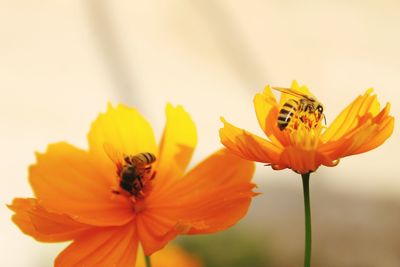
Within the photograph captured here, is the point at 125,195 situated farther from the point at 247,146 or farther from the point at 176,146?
the point at 247,146

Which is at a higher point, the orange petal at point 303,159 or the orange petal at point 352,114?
the orange petal at point 352,114

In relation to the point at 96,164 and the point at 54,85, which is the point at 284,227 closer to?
the point at 54,85

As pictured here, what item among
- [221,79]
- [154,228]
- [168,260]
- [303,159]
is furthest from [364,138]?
[221,79]

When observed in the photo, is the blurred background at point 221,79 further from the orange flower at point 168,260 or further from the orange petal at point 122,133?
the orange petal at point 122,133

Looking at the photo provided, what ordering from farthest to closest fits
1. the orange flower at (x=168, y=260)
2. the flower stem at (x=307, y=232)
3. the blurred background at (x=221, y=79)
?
the blurred background at (x=221, y=79), the orange flower at (x=168, y=260), the flower stem at (x=307, y=232)

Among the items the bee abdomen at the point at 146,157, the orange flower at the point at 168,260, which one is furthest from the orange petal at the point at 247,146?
the orange flower at the point at 168,260

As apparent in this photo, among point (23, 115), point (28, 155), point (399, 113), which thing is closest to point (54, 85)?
point (23, 115)

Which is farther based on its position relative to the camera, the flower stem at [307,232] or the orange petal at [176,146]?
the orange petal at [176,146]
